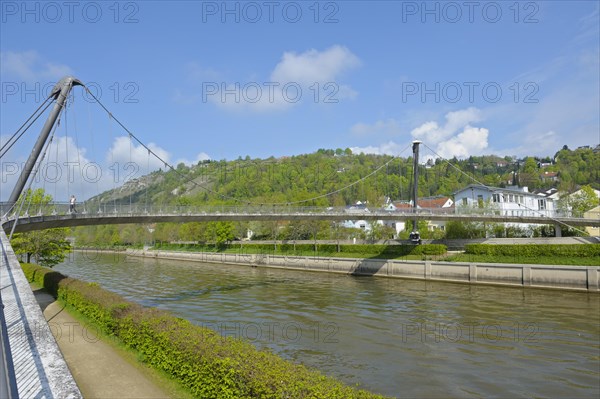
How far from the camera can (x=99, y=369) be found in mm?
10742

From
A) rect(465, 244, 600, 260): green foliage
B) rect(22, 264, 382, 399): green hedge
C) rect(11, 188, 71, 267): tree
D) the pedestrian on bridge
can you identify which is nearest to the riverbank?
rect(22, 264, 382, 399): green hedge

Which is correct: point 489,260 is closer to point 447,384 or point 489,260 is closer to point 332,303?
point 332,303

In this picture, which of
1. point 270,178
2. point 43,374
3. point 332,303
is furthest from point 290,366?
point 270,178

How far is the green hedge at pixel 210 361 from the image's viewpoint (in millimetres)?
6523

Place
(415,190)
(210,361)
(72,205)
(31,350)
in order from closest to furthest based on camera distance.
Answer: (31,350) < (210,361) < (72,205) < (415,190)

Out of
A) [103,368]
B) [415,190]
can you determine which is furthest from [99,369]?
[415,190]

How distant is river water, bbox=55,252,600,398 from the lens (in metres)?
12.7

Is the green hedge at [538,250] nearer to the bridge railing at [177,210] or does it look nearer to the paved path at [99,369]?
the bridge railing at [177,210]

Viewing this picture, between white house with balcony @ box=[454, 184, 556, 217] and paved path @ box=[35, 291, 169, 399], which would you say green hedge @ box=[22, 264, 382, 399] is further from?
white house with balcony @ box=[454, 184, 556, 217]

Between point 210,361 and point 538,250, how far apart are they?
35.0 metres

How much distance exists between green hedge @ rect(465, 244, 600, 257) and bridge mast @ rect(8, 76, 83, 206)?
35.2 metres

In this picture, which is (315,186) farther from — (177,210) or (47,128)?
(47,128)

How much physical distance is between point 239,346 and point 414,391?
19.0ft

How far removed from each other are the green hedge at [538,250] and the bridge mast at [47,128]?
35155 mm
